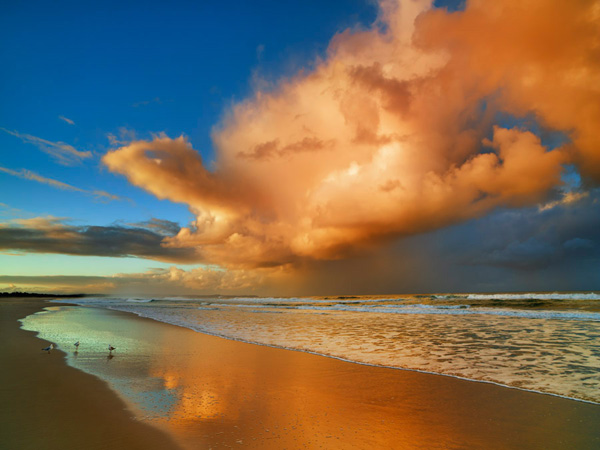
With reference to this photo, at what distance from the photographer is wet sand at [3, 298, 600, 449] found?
17.2 feet

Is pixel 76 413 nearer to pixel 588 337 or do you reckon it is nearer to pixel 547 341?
pixel 547 341

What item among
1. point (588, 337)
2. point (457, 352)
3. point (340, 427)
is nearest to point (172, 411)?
point (340, 427)

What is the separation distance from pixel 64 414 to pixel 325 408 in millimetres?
4821

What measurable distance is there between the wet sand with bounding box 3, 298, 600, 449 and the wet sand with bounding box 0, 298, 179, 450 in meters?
0.07

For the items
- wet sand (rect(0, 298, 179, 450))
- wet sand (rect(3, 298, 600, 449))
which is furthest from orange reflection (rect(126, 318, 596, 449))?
wet sand (rect(0, 298, 179, 450))

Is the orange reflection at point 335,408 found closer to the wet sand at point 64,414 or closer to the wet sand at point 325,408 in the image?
the wet sand at point 325,408

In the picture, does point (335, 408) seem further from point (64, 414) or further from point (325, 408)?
point (64, 414)

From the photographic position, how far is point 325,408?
6.64 m

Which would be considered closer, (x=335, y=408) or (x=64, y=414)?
(x=64, y=414)

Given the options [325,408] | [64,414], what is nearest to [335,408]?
[325,408]

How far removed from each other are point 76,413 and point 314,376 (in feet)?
18.1

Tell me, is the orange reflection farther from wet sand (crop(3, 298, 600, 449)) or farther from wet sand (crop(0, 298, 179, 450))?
wet sand (crop(0, 298, 179, 450))

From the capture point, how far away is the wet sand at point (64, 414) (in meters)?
5.01

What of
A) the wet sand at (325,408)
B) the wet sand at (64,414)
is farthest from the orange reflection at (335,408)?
the wet sand at (64,414)
